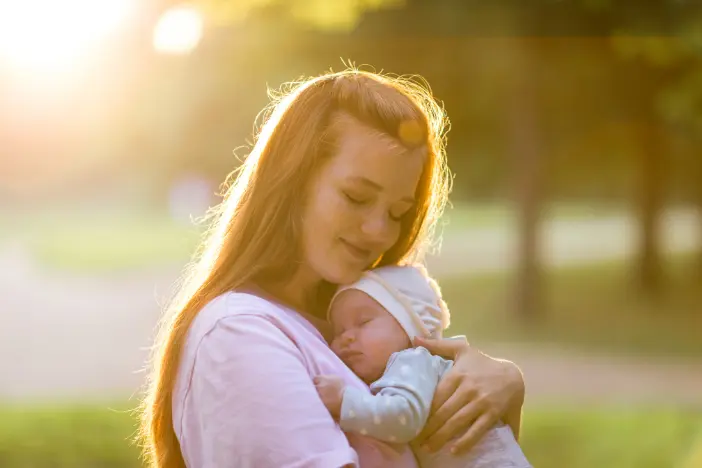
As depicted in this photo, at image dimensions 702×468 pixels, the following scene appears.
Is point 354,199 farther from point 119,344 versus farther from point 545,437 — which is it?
point 119,344

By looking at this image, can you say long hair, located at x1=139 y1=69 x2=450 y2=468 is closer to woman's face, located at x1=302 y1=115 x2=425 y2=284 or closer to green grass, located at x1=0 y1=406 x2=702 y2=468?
woman's face, located at x1=302 y1=115 x2=425 y2=284

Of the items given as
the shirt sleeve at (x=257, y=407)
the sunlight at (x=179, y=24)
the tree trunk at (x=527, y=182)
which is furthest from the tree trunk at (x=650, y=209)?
the shirt sleeve at (x=257, y=407)

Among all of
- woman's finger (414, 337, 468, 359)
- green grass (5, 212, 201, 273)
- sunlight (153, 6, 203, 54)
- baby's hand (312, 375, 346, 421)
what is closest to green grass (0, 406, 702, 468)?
sunlight (153, 6, 203, 54)

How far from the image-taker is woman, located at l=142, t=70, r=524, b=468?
2.45 m

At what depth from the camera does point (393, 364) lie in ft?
8.89

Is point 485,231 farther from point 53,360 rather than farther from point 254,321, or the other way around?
point 254,321

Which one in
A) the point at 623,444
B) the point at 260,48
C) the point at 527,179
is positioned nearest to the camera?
the point at 623,444

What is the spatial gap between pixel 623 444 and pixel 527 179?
24.6 feet

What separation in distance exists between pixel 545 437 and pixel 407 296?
5.94 meters

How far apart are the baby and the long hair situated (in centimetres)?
22

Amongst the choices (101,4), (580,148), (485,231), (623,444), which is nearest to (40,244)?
(485,231)

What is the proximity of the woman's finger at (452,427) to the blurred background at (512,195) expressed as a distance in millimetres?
1734

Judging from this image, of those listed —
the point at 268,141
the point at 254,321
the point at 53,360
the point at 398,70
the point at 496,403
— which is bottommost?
the point at 53,360

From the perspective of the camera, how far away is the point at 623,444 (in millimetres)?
8477
